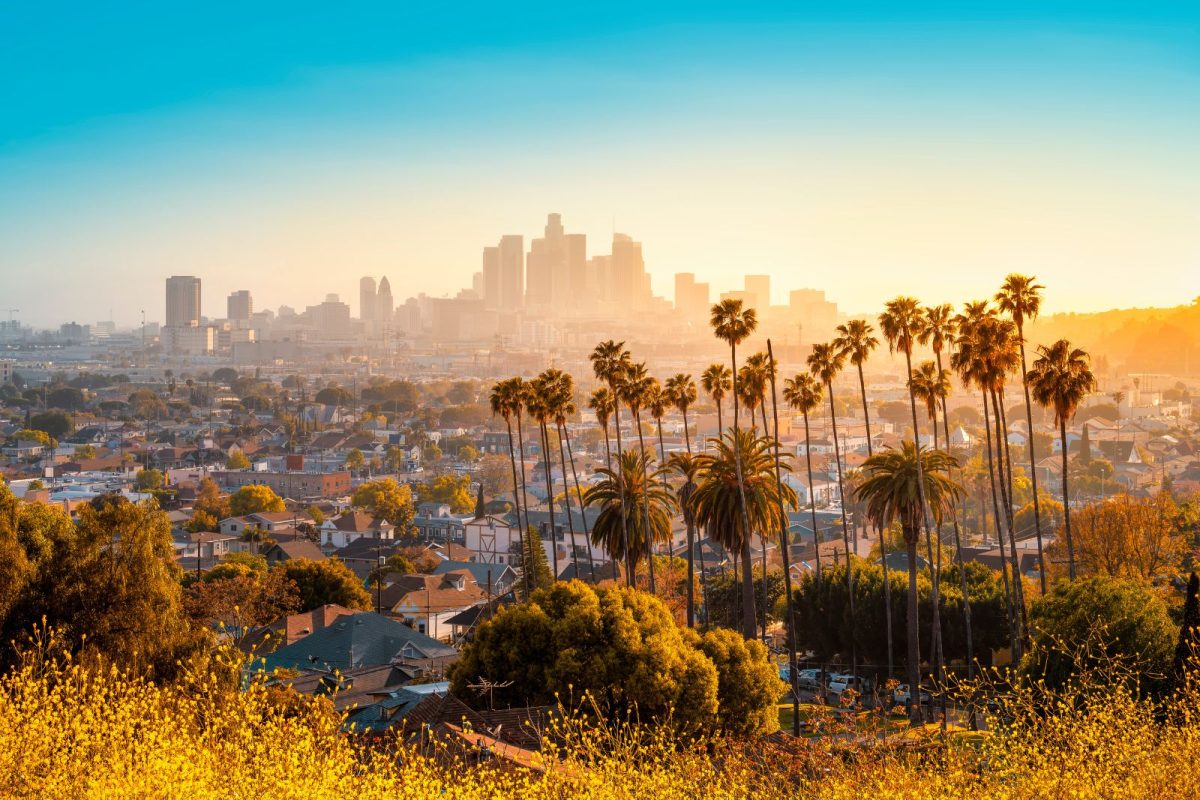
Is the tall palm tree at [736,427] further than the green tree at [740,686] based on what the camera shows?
Yes

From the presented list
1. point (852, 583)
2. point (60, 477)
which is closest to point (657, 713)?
point (852, 583)

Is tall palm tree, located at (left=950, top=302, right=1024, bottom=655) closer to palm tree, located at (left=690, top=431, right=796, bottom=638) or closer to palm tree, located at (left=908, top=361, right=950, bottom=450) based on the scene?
palm tree, located at (left=908, top=361, right=950, bottom=450)

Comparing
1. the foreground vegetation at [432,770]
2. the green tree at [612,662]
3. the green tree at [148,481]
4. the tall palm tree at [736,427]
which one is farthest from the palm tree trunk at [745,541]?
the green tree at [148,481]

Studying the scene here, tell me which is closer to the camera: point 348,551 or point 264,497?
point 348,551

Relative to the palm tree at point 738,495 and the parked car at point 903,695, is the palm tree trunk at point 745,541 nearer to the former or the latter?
the palm tree at point 738,495

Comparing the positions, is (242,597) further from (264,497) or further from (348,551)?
(264,497)

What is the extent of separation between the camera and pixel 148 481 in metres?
101

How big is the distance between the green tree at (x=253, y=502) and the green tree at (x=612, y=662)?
6042 centimetres

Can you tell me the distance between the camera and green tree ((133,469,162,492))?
326 ft

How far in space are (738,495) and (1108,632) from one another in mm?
9493

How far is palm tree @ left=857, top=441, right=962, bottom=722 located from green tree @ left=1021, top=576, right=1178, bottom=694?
155 inches

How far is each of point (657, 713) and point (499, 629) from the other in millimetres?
3458

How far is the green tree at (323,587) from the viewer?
41.0 meters

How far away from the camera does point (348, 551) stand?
63062mm
